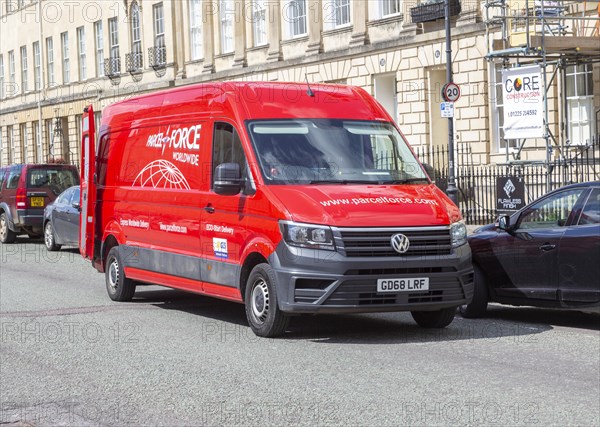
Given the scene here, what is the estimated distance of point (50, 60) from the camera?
2355 inches

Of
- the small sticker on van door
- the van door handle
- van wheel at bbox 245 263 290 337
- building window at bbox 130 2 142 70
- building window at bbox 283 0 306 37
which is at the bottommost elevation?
van wheel at bbox 245 263 290 337

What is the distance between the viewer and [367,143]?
1173 centimetres

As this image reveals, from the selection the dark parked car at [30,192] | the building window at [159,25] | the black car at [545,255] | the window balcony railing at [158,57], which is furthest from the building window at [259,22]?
the black car at [545,255]

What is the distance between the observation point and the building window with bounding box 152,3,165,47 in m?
47.8

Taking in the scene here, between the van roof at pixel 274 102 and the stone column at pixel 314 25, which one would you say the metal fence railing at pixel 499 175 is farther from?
the van roof at pixel 274 102

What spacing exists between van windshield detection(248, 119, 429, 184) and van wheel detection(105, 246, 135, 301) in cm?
370

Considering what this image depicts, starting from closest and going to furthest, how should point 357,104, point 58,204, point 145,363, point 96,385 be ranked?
point 96,385, point 145,363, point 357,104, point 58,204

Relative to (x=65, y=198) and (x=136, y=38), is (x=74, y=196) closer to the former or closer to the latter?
(x=65, y=198)

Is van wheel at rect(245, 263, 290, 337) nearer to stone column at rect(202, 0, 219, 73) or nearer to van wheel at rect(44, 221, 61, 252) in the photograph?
van wheel at rect(44, 221, 61, 252)

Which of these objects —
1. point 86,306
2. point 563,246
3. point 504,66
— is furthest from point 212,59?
point 563,246

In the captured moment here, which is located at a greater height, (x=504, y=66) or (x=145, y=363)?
(x=504, y=66)

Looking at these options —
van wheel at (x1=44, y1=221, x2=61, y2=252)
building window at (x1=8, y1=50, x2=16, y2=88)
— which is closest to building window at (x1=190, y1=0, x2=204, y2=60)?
van wheel at (x1=44, y1=221, x2=61, y2=252)

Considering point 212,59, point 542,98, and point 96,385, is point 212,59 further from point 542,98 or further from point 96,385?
point 96,385

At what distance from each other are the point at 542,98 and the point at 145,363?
61.5 ft
